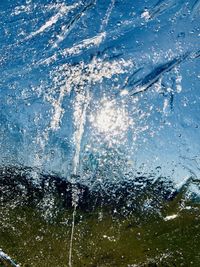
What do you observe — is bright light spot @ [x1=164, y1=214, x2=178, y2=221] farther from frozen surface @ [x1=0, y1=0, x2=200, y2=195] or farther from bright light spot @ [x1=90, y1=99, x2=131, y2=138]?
bright light spot @ [x1=90, y1=99, x2=131, y2=138]

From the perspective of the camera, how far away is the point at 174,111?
3859 millimetres

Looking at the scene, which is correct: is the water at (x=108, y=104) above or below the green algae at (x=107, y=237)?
above

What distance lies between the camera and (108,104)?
396cm

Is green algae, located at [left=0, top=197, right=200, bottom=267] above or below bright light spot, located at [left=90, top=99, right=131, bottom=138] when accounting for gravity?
below

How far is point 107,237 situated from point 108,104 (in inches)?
43.8

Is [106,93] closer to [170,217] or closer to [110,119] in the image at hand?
[110,119]

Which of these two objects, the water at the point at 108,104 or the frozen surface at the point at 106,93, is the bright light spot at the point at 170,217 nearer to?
the water at the point at 108,104

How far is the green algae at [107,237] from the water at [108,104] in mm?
80

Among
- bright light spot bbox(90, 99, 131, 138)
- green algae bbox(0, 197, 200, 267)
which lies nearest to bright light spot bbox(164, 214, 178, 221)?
green algae bbox(0, 197, 200, 267)

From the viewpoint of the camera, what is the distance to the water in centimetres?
384

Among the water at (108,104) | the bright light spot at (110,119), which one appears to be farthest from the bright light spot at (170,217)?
the bright light spot at (110,119)

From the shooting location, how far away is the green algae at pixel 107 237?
155 inches

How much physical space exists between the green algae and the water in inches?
3.2

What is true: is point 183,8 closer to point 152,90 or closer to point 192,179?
point 152,90
